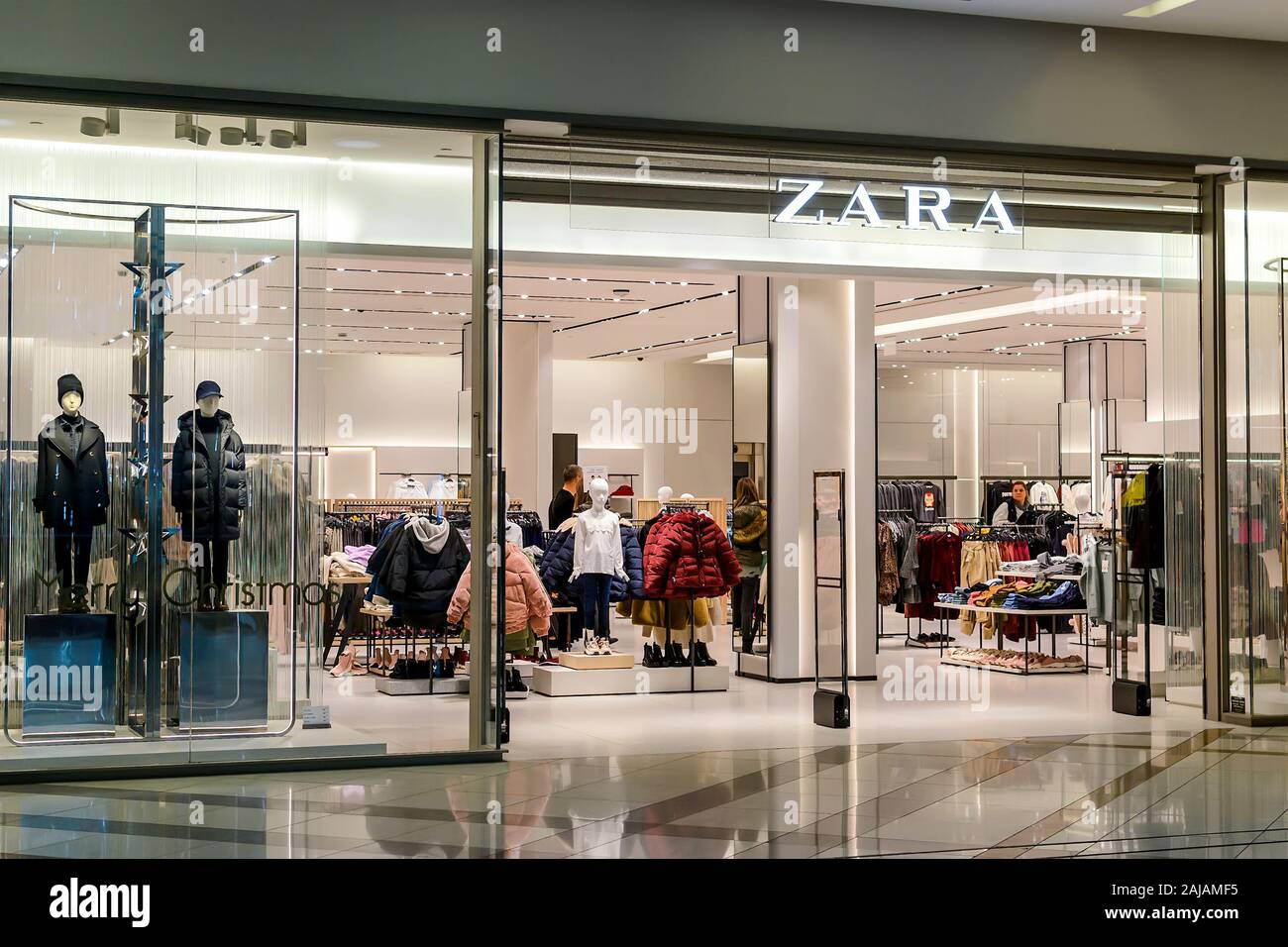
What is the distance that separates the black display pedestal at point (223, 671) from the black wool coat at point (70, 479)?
2.31 ft

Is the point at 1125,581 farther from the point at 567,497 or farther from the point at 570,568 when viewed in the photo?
the point at 567,497

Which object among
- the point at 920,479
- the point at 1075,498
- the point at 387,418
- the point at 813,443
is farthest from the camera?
the point at 387,418

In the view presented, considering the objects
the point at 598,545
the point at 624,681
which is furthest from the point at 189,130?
the point at 624,681

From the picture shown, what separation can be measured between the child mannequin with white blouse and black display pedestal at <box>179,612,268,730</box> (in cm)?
394

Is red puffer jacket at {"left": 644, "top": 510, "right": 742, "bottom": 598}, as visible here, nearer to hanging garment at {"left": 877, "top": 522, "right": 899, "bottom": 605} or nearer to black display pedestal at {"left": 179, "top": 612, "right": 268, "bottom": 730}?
hanging garment at {"left": 877, "top": 522, "right": 899, "bottom": 605}

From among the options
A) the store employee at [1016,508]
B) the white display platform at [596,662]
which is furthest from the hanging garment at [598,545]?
the store employee at [1016,508]

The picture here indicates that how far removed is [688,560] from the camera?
10312 mm

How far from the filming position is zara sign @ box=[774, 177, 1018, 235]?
24.5ft

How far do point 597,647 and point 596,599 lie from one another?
37cm

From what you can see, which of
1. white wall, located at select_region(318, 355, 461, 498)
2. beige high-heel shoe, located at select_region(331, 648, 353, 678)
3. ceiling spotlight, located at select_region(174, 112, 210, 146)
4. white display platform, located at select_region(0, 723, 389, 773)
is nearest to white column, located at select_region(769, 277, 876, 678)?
beige high-heel shoe, located at select_region(331, 648, 353, 678)

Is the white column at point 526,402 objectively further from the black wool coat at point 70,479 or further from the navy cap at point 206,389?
the black wool coat at point 70,479

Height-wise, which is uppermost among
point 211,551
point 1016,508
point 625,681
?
point 1016,508
